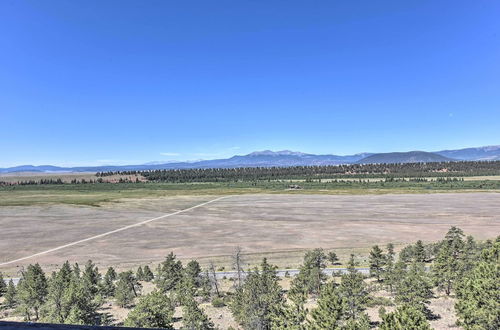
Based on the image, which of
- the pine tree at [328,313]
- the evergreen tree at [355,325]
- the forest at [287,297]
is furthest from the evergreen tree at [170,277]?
the evergreen tree at [355,325]

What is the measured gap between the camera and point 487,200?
119875mm

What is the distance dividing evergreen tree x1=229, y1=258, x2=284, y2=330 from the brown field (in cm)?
2235

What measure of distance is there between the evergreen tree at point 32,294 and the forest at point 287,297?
9cm

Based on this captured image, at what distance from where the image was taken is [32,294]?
3350cm

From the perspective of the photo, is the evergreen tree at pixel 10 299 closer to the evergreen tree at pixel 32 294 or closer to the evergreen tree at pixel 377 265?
the evergreen tree at pixel 32 294

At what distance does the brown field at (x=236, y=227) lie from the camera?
61.8 metres

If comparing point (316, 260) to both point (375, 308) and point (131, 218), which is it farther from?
point (131, 218)

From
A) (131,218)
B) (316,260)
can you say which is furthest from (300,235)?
(131,218)

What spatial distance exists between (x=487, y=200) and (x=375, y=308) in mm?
113330

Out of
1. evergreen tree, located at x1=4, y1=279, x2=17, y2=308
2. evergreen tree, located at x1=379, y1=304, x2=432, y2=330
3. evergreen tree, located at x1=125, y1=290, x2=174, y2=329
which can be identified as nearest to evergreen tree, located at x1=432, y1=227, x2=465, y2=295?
evergreen tree, located at x1=379, y1=304, x2=432, y2=330

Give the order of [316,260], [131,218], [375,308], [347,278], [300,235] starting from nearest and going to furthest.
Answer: [347,278] < [375,308] < [316,260] < [300,235] < [131,218]

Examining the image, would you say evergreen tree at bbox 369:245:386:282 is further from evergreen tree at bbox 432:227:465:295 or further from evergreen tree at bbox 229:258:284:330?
evergreen tree at bbox 229:258:284:330

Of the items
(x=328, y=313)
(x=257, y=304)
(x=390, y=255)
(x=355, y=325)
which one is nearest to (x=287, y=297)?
(x=257, y=304)

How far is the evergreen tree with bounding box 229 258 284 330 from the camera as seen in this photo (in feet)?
85.9
